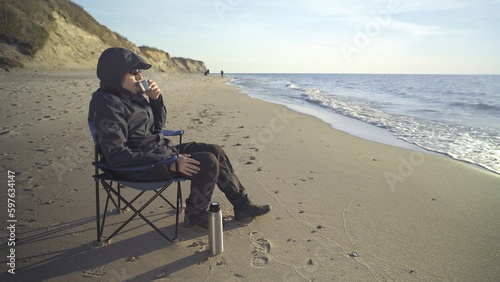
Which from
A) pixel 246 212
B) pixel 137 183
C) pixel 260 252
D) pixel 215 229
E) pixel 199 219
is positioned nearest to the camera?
pixel 137 183

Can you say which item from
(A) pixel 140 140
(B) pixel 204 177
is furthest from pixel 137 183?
(B) pixel 204 177

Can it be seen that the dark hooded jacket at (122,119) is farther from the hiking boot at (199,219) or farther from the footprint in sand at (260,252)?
the footprint in sand at (260,252)

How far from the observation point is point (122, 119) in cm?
248

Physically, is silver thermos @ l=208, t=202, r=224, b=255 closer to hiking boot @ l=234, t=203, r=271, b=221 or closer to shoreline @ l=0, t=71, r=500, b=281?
shoreline @ l=0, t=71, r=500, b=281

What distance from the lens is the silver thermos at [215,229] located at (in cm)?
257

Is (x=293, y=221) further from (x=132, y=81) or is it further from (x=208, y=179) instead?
(x=132, y=81)

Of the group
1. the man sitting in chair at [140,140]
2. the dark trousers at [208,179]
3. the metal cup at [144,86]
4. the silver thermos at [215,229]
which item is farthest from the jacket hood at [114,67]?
the silver thermos at [215,229]

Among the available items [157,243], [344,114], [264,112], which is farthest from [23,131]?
[344,114]

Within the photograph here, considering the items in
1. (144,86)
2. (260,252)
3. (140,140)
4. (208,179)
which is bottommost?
(260,252)

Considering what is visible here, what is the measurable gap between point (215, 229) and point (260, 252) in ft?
1.50

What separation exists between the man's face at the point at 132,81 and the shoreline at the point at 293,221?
1.37m

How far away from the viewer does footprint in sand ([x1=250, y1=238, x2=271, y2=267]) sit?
2535 millimetres

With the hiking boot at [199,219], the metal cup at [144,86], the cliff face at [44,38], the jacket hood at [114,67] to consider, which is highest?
the cliff face at [44,38]

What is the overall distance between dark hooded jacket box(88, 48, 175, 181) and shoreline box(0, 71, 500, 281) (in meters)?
0.79
